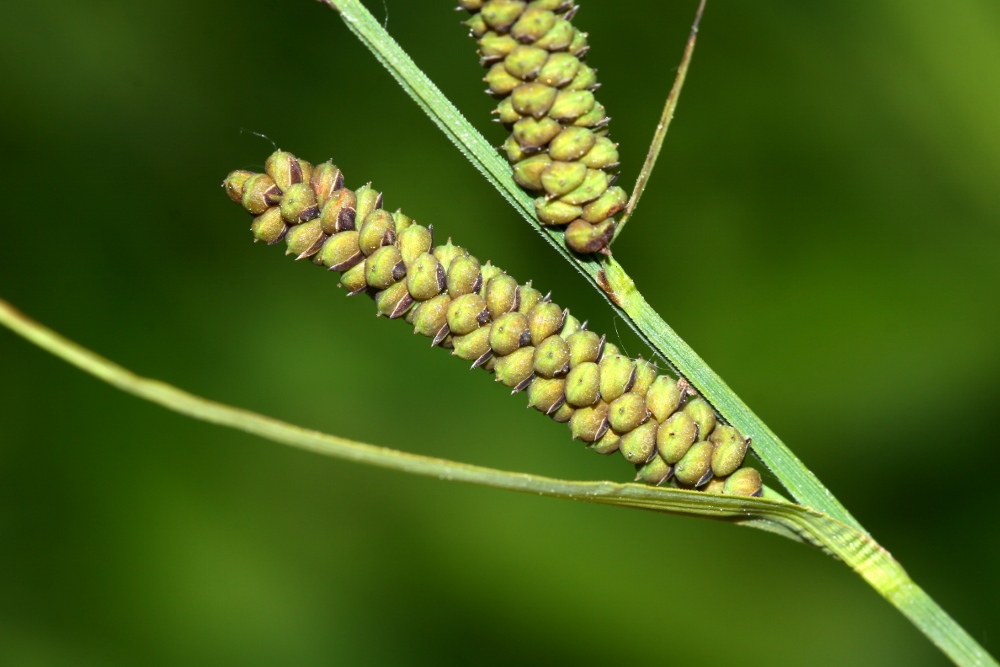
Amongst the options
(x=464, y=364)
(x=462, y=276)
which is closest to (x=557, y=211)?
(x=462, y=276)

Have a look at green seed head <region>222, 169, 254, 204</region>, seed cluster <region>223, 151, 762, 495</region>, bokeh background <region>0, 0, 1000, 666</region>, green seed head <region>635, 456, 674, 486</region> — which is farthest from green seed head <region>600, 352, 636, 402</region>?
bokeh background <region>0, 0, 1000, 666</region>

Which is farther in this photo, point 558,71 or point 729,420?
point 729,420

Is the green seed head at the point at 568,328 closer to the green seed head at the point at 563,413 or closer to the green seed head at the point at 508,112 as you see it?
the green seed head at the point at 563,413

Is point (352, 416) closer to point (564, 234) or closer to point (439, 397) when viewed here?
point (439, 397)

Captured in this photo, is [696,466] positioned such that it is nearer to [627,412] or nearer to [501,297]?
[627,412]

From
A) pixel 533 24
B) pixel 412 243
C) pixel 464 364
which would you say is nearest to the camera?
Result: pixel 533 24

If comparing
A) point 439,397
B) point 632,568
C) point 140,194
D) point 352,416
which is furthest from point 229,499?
point 632,568
